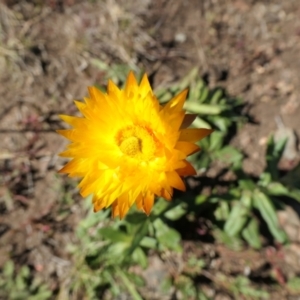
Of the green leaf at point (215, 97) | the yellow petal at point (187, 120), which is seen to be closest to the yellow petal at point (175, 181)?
the yellow petal at point (187, 120)

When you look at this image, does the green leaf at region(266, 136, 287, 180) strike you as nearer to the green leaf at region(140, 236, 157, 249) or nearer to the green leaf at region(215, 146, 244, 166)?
the green leaf at region(215, 146, 244, 166)

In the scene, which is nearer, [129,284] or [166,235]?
[166,235]

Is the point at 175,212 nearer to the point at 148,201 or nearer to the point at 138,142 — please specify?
the point at 138,142

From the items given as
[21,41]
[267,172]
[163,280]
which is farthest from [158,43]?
[163,280]

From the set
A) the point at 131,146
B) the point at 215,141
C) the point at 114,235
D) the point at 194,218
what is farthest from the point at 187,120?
the point at 194,218

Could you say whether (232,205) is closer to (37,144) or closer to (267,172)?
(267,172)

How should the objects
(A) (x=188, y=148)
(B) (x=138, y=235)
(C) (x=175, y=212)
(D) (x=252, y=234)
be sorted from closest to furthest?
1. (A) (x=188, y=148)
2. (B) (x=138, y=235)
3. (C) (x=175, y=212)
4. (D) (x=252, y=234)
